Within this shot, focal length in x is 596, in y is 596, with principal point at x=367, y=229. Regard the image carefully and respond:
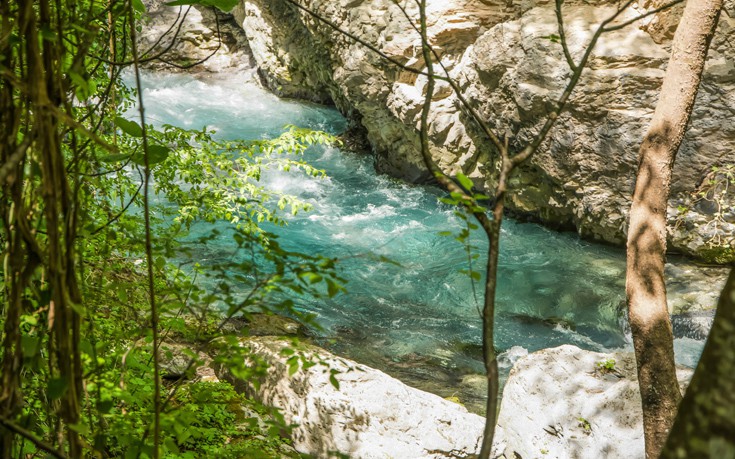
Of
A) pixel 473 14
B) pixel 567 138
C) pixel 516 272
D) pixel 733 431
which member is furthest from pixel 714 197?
pixel 733 431

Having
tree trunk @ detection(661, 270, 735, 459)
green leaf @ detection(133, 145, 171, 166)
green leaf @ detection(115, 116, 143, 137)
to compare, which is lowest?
tree trunk @ detection(661, 270, 735, 459)

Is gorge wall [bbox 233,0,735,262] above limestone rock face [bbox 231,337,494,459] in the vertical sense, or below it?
above

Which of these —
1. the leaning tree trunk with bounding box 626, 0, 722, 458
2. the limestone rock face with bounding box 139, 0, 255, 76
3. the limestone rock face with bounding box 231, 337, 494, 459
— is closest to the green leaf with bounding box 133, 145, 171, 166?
the limestone rock face with bounding box 231, 337, 494, 459

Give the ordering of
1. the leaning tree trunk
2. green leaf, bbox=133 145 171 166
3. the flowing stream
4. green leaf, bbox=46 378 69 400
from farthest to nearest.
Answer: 1. the flowing stream
2. the leaning tree trunk
3. green leaf, bbox=133 145 171 166
4. green leaf, bbox=46 378 69 400

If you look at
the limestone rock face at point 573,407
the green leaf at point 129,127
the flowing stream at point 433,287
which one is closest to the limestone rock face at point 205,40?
the flowing stream at point 433,287

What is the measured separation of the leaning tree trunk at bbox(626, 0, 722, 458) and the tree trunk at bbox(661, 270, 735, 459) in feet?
9.23

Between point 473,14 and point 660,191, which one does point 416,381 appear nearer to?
point 660,191

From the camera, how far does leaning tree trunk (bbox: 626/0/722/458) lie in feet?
11.0

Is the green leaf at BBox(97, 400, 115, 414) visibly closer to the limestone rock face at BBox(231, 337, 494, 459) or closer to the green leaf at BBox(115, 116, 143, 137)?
the green leaf at BBox(115, 116, 143, 137)

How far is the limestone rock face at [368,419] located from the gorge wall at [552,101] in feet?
16.7

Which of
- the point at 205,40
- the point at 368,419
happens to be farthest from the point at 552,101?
the point at 205,40

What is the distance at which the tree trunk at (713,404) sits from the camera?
0.76 meters

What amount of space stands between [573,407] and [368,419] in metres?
1.41

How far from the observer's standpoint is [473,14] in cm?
906
